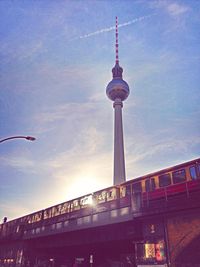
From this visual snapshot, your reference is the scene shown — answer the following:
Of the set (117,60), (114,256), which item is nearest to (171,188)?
(114,256)

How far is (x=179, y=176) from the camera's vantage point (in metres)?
22.2

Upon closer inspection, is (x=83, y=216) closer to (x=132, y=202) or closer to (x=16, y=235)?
(x=132, y=202)

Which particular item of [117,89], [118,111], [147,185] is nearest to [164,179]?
[147,185]

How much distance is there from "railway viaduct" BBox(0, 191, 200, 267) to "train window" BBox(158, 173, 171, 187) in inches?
81.7

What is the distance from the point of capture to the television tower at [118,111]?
6950 centimetres

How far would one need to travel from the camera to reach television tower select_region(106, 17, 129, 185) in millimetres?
69500

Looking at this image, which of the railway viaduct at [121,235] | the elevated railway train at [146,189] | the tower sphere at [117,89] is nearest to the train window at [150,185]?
the elevated railway train at [146,189]

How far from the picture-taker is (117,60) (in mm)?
89188

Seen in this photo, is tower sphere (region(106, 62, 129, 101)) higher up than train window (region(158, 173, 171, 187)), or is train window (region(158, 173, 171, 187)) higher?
tower sphere (region(106, 62, 129, 101))

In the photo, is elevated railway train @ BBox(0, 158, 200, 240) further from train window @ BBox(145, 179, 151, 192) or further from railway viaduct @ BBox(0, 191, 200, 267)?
railway viaduct @ BBox(0, 191, 200, 267)

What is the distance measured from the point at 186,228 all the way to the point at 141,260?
17.1 feet

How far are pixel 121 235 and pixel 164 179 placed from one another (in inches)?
274

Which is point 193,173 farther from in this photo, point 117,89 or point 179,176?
point 117,89

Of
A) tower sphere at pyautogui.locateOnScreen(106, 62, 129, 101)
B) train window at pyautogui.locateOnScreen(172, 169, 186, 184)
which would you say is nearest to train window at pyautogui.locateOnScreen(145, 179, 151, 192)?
train window at pyautogui.locateOnScreen(172, 169, 186, 184)
